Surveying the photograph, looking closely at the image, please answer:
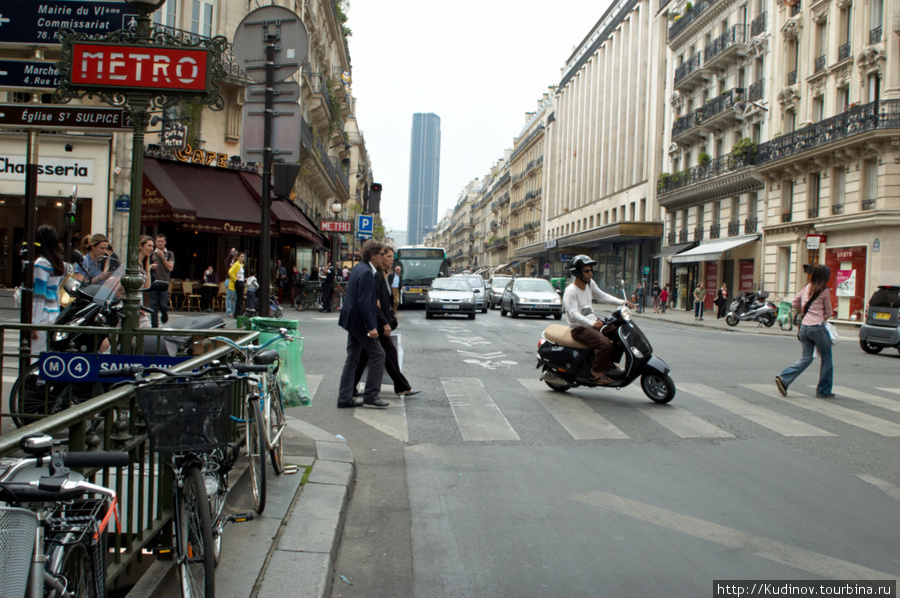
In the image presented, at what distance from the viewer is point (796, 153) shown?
31859 mm

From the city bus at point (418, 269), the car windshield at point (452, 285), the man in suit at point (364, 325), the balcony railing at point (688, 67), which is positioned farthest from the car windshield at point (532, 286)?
the balcony railing at point (688, 67)

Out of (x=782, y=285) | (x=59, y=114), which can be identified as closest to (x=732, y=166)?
(x=782, y=285)

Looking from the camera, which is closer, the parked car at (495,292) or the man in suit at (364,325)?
the man in suit at (364,325)

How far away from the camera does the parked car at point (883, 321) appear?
16844 mm

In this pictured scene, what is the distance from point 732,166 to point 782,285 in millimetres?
7376

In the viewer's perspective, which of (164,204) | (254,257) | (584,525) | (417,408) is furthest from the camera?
(254,257)

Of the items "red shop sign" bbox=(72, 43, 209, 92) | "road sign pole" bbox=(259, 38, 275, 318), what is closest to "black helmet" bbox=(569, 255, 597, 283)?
"road sign pole" bbox=(259, 38, 275, 318)

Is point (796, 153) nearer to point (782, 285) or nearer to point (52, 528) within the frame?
point (782, 285)

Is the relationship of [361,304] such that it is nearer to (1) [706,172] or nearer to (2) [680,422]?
(2) [680,422]

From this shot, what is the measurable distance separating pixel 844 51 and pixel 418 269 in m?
19.6

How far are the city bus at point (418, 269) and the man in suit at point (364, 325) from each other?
23423mm

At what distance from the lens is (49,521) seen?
1.97 metres

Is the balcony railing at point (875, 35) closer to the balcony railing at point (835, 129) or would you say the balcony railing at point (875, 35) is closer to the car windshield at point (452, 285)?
the balcony railing at point (835, 129)

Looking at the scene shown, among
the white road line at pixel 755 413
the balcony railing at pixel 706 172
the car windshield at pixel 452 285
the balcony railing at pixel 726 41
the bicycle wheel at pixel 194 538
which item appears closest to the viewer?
the bicycle wheel at pixel 194 538
